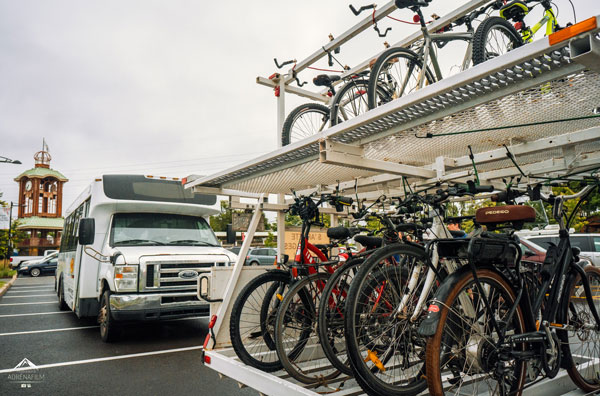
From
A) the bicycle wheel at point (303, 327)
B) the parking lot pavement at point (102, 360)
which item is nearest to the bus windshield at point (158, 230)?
the parking lot pavement at point (102, 360)

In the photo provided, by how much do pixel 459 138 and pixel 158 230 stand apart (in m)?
5.94

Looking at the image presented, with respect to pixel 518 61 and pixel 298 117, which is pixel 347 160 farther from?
pixel 298 117

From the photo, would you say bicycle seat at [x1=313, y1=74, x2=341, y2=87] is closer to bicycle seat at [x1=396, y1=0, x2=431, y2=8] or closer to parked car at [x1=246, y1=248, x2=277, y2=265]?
bicycle seat at [x1=396, y1=0, x2=431, y2=8]

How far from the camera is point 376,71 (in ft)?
15.2

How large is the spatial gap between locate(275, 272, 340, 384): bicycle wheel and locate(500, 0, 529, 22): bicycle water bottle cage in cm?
410

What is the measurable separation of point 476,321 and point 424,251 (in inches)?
18.9

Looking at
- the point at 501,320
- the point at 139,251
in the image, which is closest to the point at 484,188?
the point at 501,320

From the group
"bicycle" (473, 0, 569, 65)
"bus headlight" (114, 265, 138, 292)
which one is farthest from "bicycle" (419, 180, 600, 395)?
"bus headlight" (114, 265, 138, 292)

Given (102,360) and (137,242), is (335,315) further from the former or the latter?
(137,242)

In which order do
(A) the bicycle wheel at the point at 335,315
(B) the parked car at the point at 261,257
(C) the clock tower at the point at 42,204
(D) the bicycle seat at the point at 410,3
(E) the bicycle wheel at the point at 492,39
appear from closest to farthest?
1. (A) the bicycle wheel at the point at 335,315
2. (E) the bicycle wheel at the point at 492,39
3. (D) the bicycle seat at the point at 410,3
4. (B) the parked car at the point at 261,257
5. (C) the clock tower at the point at 42,204

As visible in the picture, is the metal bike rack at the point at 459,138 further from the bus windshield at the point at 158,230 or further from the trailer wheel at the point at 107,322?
the bus windshield at the point at 158,230

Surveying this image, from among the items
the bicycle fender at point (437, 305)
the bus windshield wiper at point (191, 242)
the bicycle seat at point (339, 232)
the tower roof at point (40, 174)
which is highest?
the tower roof at point (40, 174)

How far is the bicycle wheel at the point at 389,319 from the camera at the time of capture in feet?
7.69

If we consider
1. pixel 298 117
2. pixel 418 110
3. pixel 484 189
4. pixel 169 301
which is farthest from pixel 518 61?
pixel 169 301
